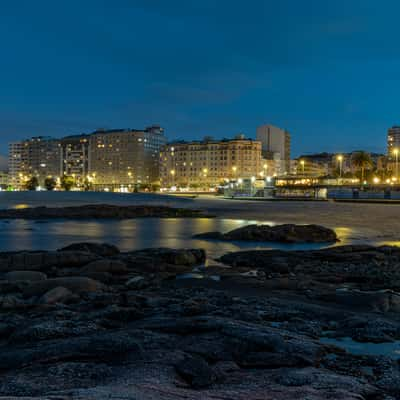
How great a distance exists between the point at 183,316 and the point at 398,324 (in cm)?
412

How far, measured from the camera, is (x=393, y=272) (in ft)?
47.7

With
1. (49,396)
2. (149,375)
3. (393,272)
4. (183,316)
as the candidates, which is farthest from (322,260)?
(49,396)

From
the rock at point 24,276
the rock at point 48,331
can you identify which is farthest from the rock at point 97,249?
the rock at point 48,331

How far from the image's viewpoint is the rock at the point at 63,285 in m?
11.3

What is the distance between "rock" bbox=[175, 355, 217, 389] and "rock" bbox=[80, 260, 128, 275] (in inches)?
362

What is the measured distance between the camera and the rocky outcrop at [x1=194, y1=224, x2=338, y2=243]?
2677 cm

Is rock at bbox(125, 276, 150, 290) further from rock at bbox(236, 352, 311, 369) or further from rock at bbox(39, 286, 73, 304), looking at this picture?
rock at bbox(236, 352, 311, 369)

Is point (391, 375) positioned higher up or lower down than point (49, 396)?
lower down

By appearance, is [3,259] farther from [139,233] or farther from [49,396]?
[139,233]

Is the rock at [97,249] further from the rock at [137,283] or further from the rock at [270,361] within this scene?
the rock at [270,361]

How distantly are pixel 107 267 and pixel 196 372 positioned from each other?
32.3ft

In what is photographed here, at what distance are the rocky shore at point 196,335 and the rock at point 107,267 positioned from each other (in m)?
0.05

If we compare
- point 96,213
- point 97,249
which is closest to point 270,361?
point 97,249

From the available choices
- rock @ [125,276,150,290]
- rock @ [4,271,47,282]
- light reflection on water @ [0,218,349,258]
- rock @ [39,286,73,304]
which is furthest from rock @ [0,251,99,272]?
light reflection on water @ [0,218,349,258]
